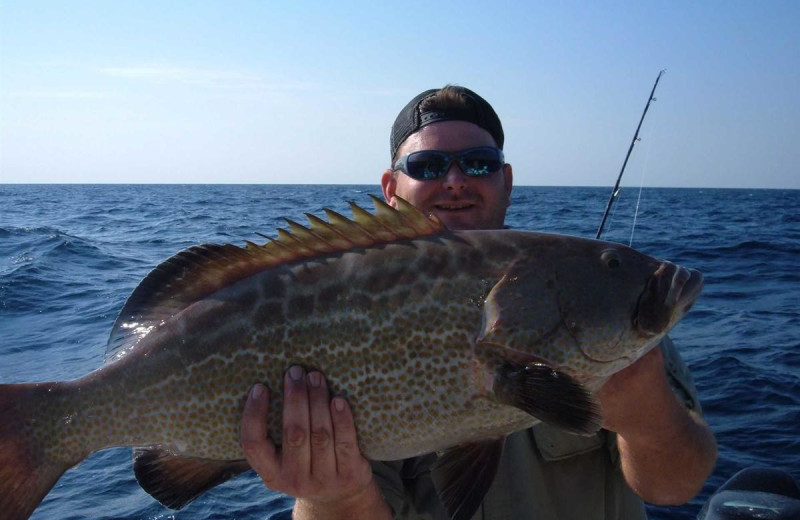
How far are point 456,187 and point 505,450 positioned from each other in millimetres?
1362

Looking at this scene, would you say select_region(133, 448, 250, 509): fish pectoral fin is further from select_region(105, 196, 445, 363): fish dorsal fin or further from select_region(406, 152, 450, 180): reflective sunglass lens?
select_region(406, 152, 450, 180): reflective sunglass lens

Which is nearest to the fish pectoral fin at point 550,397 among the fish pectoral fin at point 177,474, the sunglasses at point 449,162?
the fish pectoral fin at point 177,474

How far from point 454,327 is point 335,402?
0.50 m

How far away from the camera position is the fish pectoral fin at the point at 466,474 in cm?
249

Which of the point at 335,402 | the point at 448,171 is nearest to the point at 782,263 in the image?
the point at 448,171

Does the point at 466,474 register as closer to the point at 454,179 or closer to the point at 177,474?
the point at 177,474

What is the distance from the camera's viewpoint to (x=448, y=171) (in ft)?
12.3

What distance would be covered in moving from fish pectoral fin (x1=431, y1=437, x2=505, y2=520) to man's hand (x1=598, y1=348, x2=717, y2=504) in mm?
538

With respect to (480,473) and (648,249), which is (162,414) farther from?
(648,249)

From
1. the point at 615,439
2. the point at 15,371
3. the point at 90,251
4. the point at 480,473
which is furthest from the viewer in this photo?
the point at 90,251

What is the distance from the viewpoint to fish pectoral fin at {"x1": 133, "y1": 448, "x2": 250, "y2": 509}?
2680 mm

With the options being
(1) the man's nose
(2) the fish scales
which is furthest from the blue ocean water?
(1) the man's nose

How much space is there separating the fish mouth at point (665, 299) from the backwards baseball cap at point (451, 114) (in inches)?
65.1

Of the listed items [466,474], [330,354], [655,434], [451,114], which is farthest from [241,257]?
[655,434]
